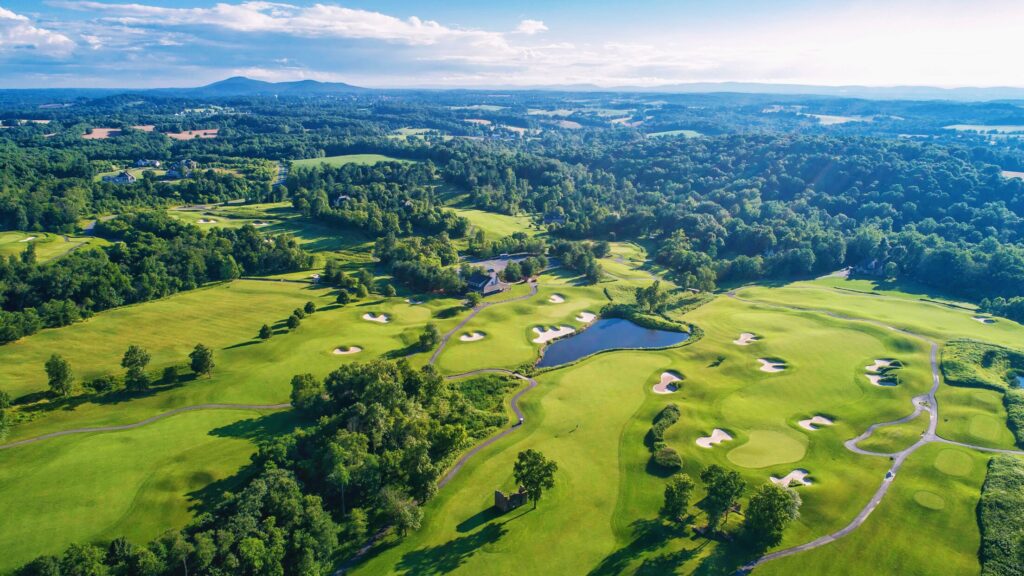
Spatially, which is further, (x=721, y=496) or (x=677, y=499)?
(x=677, y=499)

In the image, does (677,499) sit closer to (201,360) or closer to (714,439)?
(714,439)

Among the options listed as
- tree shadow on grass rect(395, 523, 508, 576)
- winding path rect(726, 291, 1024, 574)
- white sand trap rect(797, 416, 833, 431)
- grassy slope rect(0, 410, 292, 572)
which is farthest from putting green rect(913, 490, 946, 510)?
grassy slope rect(0, 410, 292, 572)

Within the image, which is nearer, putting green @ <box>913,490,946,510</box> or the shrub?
putting green @ <box>913,490,946,510</box>

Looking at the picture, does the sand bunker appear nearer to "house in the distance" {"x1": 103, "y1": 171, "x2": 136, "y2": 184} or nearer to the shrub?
the shrub

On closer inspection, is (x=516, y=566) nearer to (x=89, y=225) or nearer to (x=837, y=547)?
(x=837, y=547)

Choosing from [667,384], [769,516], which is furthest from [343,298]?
[769,516]

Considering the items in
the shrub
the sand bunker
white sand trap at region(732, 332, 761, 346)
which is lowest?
the shrub
